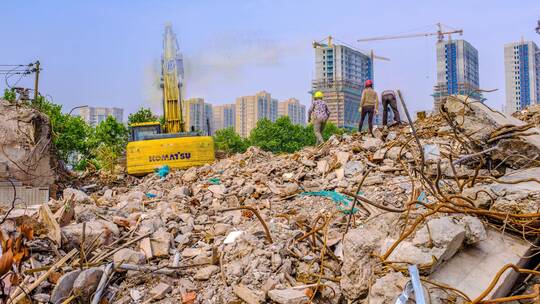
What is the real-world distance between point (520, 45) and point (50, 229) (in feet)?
194

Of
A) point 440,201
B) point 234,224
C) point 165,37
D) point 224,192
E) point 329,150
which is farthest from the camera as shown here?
point 165,37

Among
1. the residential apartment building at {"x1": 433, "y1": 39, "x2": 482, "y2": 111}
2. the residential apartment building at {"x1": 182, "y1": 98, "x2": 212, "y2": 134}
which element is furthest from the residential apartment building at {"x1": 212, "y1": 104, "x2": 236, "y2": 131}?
the residential apartment building at {"x1": 433, "y1": 39, "x2": 482, "y2": 111}

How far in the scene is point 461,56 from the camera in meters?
56.3

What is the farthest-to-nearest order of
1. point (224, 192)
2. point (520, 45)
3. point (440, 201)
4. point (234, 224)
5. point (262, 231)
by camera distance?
point (520, 45), point (224, 192), point (234, 224), point (262, 231), point (440, 201)

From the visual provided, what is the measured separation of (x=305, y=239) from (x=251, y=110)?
209 feet

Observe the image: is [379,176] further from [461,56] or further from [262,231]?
[461,56]

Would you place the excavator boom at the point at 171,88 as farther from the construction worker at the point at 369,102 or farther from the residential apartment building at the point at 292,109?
the residential apartment building at the point at 292,109

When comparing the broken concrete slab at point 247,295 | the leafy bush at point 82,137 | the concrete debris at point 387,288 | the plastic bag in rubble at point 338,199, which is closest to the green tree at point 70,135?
the leafy bush at point 82,137

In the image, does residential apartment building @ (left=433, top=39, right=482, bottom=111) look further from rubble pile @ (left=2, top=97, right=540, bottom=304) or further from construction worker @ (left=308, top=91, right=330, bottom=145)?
rubble pile @ (left=2, top=97, right=540, bottom=304)

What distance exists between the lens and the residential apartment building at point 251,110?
219ft

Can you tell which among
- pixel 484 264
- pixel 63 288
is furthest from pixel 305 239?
pixel 63 288

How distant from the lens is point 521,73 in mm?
52312

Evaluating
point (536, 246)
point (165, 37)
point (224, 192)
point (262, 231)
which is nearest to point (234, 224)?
point (262, 231)

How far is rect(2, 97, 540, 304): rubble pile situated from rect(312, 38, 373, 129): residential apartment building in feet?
179
